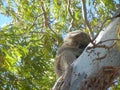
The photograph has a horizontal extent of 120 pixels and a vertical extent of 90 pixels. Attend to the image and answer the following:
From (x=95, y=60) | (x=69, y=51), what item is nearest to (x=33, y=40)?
(x=69, y=51)

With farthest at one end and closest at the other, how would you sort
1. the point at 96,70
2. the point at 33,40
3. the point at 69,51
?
the point at 33,40, the point at 69,51, the point at 96,70

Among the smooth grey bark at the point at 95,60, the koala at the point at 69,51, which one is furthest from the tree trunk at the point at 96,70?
the koala at the point at 69,51

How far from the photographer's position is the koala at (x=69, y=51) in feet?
14.4

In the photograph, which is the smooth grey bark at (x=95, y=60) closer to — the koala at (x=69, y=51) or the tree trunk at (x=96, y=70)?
the tree trunk at (x=96, y=70)

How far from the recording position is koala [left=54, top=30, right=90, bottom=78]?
438 centimetres

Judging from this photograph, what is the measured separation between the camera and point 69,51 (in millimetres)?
4793

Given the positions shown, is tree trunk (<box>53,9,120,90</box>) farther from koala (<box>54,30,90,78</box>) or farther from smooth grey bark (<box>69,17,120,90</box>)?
koala (<box>54,30,90,78</box>)

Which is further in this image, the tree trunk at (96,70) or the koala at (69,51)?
the koala at (69,51)

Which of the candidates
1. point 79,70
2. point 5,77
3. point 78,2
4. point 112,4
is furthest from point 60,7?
point 79,70

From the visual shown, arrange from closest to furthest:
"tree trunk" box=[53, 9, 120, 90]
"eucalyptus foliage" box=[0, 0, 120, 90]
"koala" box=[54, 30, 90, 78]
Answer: "tree trunk" box=[53, 9, 120, 90]
"koala" box=[54, 30, 90, 78]
"eucalyptus foliage" box=[0, 0, 120, 90]

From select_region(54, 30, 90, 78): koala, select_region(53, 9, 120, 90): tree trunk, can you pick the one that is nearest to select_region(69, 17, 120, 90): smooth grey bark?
select_region(53, 9, 120, 90): tree trunk

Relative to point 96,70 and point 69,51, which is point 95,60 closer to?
point 96,70

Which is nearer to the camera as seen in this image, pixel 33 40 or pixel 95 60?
pixel 95 60

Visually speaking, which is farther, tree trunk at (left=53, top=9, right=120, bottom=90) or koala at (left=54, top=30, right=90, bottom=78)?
koala at (left=54, top=30, right=90, bottom=78)
